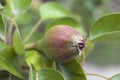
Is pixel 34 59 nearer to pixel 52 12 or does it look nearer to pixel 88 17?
pixel 52 12

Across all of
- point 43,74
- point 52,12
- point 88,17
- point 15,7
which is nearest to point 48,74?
point 43,74

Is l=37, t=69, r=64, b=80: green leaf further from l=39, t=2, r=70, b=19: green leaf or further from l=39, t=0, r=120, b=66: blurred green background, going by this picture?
l=39, t=0, r=120, b=66: blurred green background

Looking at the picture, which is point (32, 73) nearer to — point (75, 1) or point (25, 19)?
point (25, 19)

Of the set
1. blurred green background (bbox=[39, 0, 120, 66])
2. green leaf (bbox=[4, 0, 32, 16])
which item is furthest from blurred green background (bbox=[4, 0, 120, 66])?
green leaf (bbox=[4, 0, 32, 16])

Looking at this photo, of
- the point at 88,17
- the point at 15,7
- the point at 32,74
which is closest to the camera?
the point at 32,74

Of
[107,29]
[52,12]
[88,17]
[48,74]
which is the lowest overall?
[48,74]

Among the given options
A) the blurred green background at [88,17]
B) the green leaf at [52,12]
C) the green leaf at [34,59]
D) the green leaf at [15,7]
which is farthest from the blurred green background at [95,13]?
the green leaf at [34,59]
